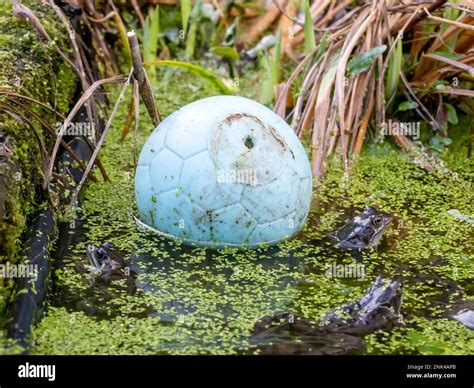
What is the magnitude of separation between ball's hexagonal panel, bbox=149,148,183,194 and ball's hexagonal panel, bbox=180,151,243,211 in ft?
0.23

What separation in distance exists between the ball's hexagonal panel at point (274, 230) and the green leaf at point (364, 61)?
114 centimetres

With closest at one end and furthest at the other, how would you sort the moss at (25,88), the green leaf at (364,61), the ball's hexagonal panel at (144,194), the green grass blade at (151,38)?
the moss at (25,88)
the ball's hexagonal panel at (144,194)
the green leaf at (364,61)
the green grass blade at (151,38)

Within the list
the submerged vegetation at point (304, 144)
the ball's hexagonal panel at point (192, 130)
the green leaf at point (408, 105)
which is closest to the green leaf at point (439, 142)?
the submerged vegetation at point (304, 144)

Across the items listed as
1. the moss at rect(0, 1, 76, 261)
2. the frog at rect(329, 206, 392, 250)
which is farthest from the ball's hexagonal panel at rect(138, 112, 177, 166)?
the frog at rect(329, 206, 392, 250)

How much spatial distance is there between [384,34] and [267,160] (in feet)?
4.80

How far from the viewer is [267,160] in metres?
3.30

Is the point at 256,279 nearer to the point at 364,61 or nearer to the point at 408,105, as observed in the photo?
the point at 364,61

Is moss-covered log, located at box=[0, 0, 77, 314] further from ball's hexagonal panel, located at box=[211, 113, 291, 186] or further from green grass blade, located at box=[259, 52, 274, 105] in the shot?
green grass blade, located at box=[259, 52, 274, 105]

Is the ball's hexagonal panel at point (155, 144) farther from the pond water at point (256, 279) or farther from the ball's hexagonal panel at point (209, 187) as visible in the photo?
the ball's hexagonal panel at point (209, 187)

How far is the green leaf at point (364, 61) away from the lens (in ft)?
14.0
